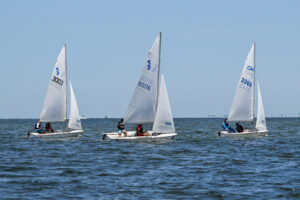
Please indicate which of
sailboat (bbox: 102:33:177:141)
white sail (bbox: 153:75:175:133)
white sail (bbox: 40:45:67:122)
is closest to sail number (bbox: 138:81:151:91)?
sailboat (bbox: 102:33:177:141)

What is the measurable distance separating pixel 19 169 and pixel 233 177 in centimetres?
1079

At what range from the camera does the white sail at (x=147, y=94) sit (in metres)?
42.3

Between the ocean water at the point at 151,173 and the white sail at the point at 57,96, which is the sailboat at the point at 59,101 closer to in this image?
the white sail at the point at 57,96

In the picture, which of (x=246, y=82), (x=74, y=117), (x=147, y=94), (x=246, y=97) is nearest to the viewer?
(x=147, y=94)

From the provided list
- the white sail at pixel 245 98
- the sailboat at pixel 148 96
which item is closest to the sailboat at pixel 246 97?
the white sail at pixel 245 98

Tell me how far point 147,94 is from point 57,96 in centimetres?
1166

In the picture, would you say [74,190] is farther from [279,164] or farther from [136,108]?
[136,108]

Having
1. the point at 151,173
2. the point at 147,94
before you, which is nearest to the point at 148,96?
the point at 147,94

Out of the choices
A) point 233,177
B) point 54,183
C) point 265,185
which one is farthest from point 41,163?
point 265,185

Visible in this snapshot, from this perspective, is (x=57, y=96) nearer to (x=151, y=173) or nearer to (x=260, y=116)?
(x=260, y=116)

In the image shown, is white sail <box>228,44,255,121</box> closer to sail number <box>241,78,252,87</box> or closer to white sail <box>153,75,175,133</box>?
sail number <box>241,78,252,87</box>

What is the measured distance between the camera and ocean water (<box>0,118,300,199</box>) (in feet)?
63.3

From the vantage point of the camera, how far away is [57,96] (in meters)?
50.3

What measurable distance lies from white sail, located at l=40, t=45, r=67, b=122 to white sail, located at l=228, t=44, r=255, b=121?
16.6 metres
